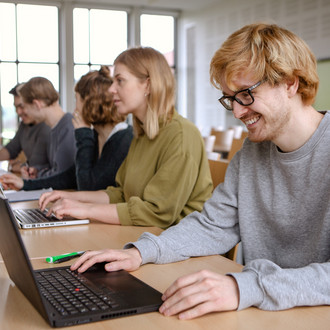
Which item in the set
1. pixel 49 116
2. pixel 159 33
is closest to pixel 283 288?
pixel 49 116

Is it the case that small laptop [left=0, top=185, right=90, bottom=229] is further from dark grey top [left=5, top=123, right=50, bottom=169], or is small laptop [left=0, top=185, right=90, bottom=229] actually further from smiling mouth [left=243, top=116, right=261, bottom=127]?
dark grey top [left=5, top=123, right=50, bottom=169]

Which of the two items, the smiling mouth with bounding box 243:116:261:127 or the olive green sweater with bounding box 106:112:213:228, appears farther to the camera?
the olive green sweater with bounding box 106:112:213:228

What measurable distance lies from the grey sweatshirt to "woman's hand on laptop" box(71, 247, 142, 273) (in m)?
0.04

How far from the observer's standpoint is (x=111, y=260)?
124 cm

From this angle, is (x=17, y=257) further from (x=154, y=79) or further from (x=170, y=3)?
(x=170, y=3)

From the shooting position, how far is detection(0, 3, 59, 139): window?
10633 mm

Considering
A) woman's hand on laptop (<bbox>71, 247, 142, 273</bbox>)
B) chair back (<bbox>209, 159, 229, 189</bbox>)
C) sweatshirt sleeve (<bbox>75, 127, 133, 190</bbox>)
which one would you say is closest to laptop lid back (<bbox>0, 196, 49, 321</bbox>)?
woman's hand on laptop (<bbox>71, 247, 142, 273</bbox>)

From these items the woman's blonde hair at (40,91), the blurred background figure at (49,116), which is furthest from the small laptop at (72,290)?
the woman's blonde hair at (40,91)

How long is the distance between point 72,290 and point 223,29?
1053cm

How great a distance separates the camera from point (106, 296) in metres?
1.02

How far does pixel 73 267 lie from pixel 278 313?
49 centimetres

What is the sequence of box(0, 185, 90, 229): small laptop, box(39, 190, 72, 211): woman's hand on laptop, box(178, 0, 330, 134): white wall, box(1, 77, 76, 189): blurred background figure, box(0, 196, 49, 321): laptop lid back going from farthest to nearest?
box(178, 0, 330, 134): white wall, box(1, 77, 76, 189): blurred background figure, box(39, 190, 72, 211): woman's hand on laptop, box(0, 185, 90, 229): small laptop, box(0, 196, 49, 321): laptop lid back

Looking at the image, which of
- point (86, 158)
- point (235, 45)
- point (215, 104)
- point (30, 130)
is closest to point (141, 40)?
point (215, 104)

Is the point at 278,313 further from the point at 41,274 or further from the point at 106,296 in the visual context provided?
the point at 41,274
